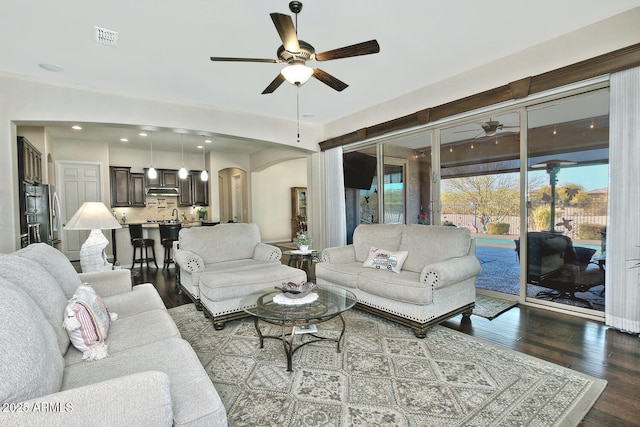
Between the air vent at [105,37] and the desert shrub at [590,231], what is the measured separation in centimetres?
510

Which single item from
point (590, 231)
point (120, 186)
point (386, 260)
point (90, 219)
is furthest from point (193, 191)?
point (590, 231)

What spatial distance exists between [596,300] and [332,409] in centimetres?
318

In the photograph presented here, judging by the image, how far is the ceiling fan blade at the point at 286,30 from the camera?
80.0 inches

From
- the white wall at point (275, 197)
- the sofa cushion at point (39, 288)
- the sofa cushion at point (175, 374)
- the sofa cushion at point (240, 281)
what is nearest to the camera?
the sofa cushion at point (175, 374)

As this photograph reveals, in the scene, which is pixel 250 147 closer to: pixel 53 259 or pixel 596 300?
pixel 53 259

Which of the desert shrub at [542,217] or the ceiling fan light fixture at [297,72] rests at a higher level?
the ceiling fan light fixture at [297,72]

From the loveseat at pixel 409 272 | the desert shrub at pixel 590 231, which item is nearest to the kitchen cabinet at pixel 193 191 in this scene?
the loveseat at pixel 409 272

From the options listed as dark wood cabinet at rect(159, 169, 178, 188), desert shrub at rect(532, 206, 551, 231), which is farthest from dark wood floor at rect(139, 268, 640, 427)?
dark wood cabinet at rect(159, 169, 178, 188)

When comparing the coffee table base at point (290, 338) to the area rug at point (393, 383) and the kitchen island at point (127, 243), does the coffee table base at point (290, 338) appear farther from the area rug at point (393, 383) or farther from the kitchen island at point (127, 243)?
the kitchen island at point (127, 243)

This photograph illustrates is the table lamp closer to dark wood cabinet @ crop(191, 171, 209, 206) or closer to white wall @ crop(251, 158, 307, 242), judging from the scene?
dark wood cabinet @ crop(191, 171, 209, 206)

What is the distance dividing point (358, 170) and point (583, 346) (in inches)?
170

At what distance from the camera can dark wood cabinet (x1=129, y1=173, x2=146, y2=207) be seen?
8016mm

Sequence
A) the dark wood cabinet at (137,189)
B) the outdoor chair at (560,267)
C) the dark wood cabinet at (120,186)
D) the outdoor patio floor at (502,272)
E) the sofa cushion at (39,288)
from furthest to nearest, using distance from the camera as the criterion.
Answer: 1. the dark wood cabinet at (137,189)
2. the dark wood cabinet at (120,186)
3. the outdoor patio floor at (502,272)
4. the outdoor chair at (560,267)
5. the sofa cushion at (39,288)

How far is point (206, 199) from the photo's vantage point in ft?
29.1
